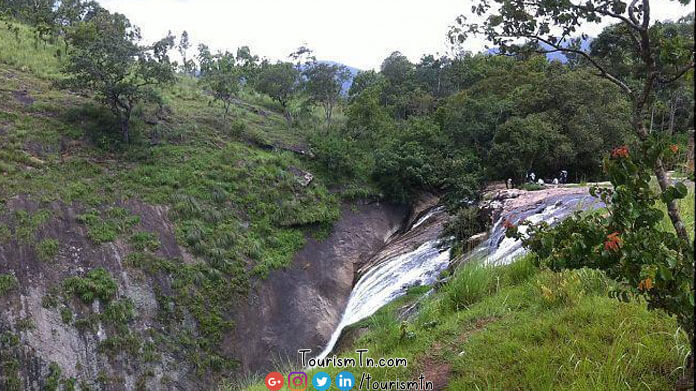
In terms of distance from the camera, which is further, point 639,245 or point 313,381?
point 313,381

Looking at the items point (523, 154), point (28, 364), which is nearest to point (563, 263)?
point (28, 364)

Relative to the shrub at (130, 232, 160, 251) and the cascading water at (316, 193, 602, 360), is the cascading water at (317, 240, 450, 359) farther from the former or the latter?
the shrub at (130, 232, 160, 251)

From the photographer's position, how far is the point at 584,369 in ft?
9.91

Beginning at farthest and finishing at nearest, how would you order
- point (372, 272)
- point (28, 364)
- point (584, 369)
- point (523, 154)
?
point (523, 154) → point (372, 272) → point (28, 364) → point (584, 369)

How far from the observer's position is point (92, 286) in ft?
36.4

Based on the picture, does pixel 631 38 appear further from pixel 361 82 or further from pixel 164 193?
pixel 361 82

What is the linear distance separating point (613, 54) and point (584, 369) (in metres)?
2.69

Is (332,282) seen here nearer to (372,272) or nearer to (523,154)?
(372,272)

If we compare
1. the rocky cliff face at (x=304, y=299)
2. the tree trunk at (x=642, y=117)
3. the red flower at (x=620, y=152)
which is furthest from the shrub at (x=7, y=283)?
the tree trunk at (x=642, y=117)

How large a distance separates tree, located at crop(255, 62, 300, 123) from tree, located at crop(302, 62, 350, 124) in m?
2.11

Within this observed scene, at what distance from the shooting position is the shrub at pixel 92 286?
10.9 meters

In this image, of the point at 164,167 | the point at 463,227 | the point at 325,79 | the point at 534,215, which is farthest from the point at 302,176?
the point at 534,215

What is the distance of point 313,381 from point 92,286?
917 centimetres

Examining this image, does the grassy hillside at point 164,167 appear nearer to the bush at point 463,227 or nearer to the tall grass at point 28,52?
the tall grass at point 28,52
